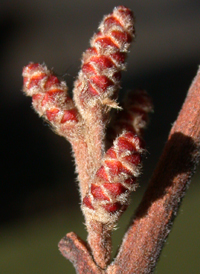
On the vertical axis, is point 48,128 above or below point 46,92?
above

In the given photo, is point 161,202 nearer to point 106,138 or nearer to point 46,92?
point 106,138

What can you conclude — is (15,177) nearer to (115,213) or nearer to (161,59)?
(161,59)

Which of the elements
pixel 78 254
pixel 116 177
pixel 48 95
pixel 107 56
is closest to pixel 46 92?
pixel 48 95

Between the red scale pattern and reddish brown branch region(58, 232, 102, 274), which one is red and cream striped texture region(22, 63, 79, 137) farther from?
reddish brown branch region(58, 232, 102, 274)

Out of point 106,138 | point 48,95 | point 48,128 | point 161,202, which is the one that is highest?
point 48,128

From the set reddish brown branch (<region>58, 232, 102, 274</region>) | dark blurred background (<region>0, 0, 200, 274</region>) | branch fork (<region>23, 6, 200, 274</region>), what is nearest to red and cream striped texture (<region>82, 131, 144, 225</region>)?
branch fork (<region>23, 6, 200, 274</region>)

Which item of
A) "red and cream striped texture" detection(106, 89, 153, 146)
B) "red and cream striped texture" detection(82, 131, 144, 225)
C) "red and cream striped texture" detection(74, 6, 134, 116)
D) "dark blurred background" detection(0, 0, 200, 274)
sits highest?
"dark blurred background" detection(0, 0, 200, 274)

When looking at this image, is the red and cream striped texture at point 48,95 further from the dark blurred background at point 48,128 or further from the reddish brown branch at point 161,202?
the dark blurred background at point 48,128
